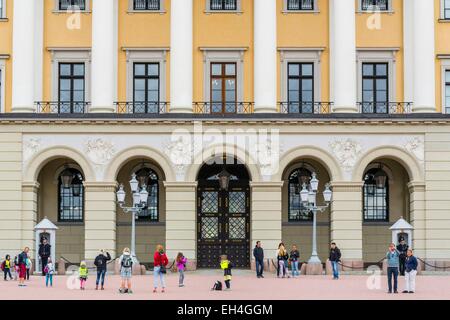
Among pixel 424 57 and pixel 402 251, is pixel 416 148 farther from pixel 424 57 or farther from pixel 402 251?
pixel 402 251

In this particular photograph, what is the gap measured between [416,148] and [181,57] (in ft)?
41.6

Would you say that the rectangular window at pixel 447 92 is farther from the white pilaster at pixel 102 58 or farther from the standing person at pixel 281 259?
the white pilaster at pixel 102 58

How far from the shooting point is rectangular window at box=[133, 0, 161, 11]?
223 ft

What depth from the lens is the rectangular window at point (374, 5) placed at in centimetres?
6806

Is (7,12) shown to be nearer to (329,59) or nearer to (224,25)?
(224,25)

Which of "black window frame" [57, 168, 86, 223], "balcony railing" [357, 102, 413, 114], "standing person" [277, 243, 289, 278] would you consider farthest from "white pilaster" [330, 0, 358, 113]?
"black window frame" [57, 168, 86, 223]

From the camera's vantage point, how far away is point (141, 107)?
66.8 meters

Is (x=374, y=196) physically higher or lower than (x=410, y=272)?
higher

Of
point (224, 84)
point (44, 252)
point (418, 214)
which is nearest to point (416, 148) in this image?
point (418, 214)

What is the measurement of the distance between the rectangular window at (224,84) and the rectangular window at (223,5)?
9.56ft

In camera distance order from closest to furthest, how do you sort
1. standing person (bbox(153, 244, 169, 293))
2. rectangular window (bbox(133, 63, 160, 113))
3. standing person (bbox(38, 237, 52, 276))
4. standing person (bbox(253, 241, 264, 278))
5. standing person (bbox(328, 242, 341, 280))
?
standing person (bbox(153, 244, 169, 293)), standing person (bbox(328, 242, 341, 280)), standing person (bbox(253, 241, 264, 278)), standing person (bbox(38, 237, 52, 276)), rectangular window (bbox(133, 63, 160, 113))

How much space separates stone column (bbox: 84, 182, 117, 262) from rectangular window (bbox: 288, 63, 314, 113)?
34.2 feet

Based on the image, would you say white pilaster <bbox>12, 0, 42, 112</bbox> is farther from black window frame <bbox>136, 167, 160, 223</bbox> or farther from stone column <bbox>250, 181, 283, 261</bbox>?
stone column <bbox>250, 181, 283, 261</bbox>

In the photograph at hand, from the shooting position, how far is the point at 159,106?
6694 centimetres
